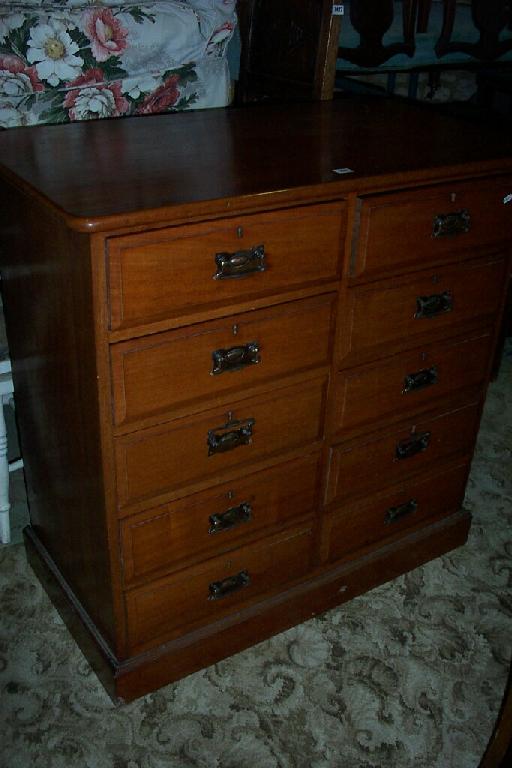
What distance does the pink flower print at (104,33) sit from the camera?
1607mm

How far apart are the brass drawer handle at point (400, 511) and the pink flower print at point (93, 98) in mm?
1159

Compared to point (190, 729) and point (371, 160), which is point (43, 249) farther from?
point (190, 729)

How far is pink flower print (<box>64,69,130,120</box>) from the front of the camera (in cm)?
166

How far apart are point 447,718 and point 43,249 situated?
1226mm

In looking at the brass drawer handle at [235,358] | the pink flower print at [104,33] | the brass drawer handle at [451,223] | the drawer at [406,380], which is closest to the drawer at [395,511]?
the drawer at [406,380]

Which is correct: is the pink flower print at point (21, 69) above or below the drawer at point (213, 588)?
above

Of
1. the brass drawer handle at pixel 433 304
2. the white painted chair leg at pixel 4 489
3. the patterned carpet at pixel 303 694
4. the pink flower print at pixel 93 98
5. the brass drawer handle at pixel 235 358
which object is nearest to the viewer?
the brass drawer handle at pixel 235 358


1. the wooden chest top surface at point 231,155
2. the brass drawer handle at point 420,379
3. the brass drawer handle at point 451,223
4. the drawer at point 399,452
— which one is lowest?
the drawer at point 399,452

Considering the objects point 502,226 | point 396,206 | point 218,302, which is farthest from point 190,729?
point 502,226

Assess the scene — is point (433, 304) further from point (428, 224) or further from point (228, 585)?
point (228, 585)

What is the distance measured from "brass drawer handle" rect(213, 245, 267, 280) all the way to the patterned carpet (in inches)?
35.3

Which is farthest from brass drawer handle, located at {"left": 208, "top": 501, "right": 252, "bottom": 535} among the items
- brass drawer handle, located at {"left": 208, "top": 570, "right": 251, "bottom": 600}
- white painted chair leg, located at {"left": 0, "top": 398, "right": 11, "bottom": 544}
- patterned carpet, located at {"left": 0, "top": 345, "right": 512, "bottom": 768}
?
white painted chair leg, located at {"left": 0, "top": 398, "right": 11, "bottom": 544}

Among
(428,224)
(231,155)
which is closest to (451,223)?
(428,224)

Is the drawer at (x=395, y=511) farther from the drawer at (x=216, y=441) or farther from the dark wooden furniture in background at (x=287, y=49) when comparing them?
the dark wooden furniture in background at (x=287, y=49)
